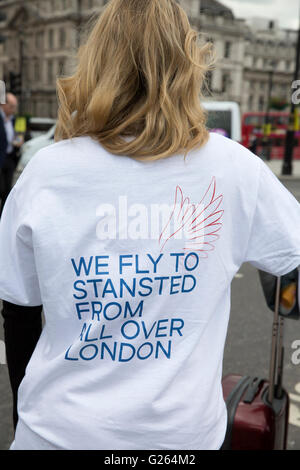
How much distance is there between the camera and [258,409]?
1.65 m

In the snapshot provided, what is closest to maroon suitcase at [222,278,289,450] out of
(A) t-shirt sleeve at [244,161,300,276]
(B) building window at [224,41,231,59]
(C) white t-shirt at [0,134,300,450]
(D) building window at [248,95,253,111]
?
(A) t-shirt sleeve at [244,161,300,276]

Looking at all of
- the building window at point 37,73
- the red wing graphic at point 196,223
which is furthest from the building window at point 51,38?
the red wing graphic at point 196,223

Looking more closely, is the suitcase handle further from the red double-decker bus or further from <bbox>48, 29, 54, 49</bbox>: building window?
<bbox>48, 29, 54, 49</bbox>: building window

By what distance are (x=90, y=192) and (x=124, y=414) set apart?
38 cm

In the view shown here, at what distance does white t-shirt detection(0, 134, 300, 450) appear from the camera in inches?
36.8

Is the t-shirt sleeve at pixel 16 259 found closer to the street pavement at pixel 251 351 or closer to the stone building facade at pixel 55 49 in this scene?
the street pavement at pixel 251 351

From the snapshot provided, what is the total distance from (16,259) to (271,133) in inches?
1314

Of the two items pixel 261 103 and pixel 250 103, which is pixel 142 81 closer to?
pixel 250 103

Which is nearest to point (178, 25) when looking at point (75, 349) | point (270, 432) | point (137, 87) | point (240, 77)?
point (137, 87)

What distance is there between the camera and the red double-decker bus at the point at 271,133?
104 ft

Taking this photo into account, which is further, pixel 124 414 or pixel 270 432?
pixel 270 432

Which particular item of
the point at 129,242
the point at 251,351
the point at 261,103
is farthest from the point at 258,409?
the point at 261,103
